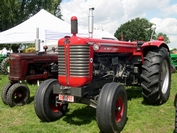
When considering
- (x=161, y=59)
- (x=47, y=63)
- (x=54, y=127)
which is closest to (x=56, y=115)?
(x=54, y=127)

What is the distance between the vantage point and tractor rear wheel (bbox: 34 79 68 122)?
13.2 feet

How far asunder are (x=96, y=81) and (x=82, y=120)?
0.86 metres

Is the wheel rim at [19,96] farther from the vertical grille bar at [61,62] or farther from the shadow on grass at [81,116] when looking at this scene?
the vertical grille bar at [61,62]

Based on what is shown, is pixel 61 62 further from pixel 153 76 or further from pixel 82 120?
pixel 153 76

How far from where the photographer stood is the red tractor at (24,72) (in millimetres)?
5652

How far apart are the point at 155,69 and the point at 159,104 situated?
3.20ft

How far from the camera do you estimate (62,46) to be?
388 centimetres

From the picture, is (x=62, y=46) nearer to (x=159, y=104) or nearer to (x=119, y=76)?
(x=119, y=76)

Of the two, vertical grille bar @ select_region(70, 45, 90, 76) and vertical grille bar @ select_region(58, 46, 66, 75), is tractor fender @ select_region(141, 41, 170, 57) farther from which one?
vertical grille bar @ select_region(58, 46, 66, 75)

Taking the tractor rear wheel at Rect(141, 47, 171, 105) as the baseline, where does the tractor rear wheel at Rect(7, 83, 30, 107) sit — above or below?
below

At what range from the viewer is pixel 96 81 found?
415 centimetres

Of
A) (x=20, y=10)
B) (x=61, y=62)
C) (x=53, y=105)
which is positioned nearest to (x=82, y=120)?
(x=53, y=105)

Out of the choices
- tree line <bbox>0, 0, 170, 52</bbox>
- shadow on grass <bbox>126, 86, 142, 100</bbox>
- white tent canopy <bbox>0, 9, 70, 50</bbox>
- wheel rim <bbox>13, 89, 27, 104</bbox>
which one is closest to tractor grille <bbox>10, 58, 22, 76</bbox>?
wheel rim <bbox>13, 89, 27, 104</bbox>

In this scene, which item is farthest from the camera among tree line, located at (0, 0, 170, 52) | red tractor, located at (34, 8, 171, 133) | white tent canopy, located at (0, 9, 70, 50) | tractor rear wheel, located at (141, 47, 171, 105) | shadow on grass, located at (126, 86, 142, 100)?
tree line, located at (0, 0, 170, 52)
